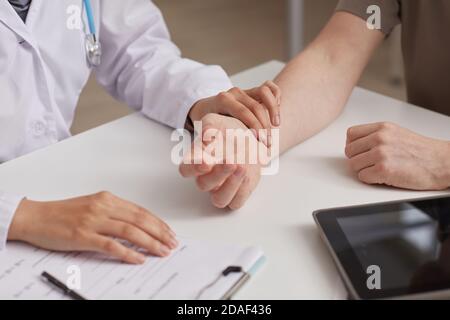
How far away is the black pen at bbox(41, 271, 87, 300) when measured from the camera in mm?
617

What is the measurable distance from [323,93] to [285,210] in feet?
1.06

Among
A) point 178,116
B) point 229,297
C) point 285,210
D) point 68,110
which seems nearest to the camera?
point 229,297

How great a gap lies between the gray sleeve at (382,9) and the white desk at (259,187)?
17 centimetres

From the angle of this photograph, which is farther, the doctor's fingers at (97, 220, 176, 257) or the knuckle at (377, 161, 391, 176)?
the knuckle at (377, 161, 391, 176)

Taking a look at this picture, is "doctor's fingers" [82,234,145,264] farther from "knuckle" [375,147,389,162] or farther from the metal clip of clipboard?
"knuckle" [375,147,389,162]

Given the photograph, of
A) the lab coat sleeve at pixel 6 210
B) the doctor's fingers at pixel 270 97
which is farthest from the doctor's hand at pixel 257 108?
the lab coat sleeve at pixel 6 210

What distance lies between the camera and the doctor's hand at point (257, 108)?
0.86 meters

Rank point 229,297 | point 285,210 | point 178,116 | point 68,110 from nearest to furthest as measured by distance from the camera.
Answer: point 229,297, point 285,210, point 178,116, point 68,110

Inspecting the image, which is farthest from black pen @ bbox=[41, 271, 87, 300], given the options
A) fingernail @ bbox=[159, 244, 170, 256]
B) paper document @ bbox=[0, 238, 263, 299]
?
fingernail @ bbox=[159, 244, 170, 256]

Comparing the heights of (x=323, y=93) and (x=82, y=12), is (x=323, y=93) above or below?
below

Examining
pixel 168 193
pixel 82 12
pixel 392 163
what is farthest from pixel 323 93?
pixel 82 12

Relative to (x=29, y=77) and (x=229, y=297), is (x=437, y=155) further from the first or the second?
(x=29, y=77)

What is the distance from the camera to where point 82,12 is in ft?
3.51

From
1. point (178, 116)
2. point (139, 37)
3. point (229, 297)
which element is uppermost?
point (139, 37)
